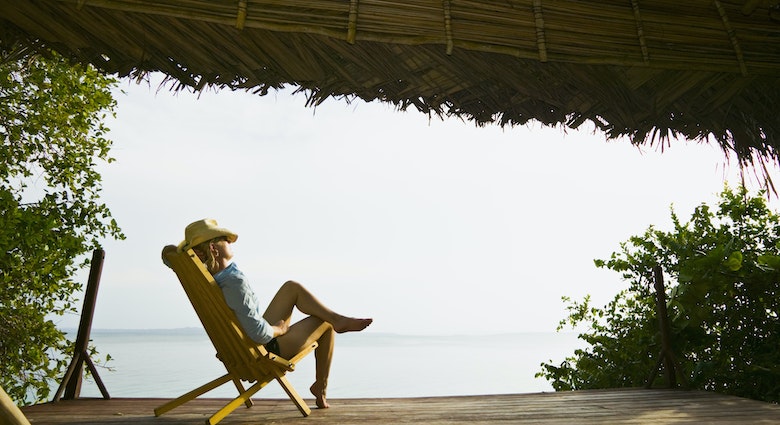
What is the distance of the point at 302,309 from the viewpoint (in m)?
3.47

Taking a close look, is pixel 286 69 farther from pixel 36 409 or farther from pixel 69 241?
pixel 69 241

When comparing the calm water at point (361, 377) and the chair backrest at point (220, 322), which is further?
the calm water at point (361, 377)

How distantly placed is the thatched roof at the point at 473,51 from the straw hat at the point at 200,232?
758 mm

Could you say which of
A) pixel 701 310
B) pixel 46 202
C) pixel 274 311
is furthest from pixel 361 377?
pixel 274 311

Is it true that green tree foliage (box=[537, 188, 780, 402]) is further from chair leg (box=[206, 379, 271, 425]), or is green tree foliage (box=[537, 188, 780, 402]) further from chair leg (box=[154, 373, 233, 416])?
chair leg (box=[154, 373, 233, 416])

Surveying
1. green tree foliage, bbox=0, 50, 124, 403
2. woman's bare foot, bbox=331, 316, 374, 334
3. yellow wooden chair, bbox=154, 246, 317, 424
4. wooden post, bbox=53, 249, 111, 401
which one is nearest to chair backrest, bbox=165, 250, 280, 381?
yellow wooden chair, bbox=154, 246, 317, 424

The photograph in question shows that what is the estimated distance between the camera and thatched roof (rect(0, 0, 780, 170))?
2885mm

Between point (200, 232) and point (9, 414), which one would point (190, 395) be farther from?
point (9, 414)

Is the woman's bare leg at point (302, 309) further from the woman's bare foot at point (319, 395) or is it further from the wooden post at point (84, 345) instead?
the wooden post at point (84, 345)

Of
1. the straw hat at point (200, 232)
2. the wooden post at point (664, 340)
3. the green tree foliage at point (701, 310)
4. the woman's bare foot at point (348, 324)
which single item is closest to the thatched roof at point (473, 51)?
the straw hat at point (200, 232)

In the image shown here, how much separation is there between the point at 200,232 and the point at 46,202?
289 cm

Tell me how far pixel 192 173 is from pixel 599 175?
166 inches

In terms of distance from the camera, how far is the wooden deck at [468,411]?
3076 mm

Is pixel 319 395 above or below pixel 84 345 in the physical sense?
below
